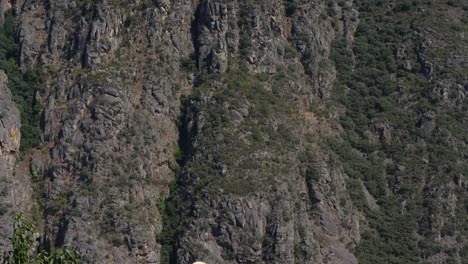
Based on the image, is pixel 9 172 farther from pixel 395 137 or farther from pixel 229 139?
pixel 395 137

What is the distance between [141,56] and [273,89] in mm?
11083

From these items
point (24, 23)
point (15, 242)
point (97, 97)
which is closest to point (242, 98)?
point (97, 97)

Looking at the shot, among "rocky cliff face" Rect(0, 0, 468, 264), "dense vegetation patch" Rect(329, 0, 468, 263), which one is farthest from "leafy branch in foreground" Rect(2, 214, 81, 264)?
"dense vegetation patch" Rect(329, 0, 468, 263)

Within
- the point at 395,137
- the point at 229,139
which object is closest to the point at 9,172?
the point at 229,139

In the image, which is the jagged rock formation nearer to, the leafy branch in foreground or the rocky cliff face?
the rocky cliff face

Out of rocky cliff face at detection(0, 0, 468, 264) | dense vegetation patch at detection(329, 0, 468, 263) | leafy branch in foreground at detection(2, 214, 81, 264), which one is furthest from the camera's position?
dense vegetation patch at detection(329, 0, 468, 263)

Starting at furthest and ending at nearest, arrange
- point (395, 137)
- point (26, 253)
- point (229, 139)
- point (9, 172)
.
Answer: point (395, 137)
point (229, 139)
point (9, 172)
point (26, 253)

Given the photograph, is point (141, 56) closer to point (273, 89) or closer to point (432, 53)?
point (273, 89)

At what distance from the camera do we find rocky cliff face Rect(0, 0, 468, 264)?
11188 centimetres

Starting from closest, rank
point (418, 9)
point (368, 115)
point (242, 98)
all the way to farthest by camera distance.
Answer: point (242, 98) < point (368, 115) < point (418, 9)

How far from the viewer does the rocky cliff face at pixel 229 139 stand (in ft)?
367

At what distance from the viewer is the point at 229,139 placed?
116 m

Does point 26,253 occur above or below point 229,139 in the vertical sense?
above

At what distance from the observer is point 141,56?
398ft
